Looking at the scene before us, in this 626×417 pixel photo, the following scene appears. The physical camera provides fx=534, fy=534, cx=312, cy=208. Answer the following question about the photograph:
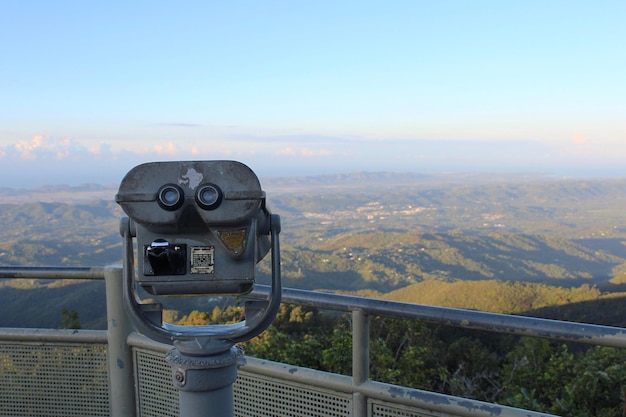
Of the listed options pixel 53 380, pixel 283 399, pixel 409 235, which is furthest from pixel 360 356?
pixel 409 235

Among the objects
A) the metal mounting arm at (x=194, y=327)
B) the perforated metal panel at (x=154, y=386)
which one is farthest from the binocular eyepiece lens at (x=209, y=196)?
the perforated metal panel at (x=154, y=386)

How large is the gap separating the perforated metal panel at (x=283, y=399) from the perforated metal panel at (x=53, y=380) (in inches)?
33.1

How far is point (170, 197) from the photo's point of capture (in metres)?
1.59

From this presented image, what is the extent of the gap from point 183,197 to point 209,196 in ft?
0.25

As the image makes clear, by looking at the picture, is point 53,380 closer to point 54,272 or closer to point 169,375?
point 54,272

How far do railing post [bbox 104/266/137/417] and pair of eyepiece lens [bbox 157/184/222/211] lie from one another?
1.33m

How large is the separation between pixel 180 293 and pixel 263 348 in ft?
13.7

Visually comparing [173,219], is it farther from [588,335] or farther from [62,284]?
[62,284]

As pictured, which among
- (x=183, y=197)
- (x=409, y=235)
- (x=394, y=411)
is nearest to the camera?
(x=183, y=197)

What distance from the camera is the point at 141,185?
5.28ft

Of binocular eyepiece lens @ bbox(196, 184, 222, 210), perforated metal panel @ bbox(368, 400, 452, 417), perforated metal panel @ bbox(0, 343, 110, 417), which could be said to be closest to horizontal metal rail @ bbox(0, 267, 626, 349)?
perforated metal panel @ bbox(368, 400, 452, 417)

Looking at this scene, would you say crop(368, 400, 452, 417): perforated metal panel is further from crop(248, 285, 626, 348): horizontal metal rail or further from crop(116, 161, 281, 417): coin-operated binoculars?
crop(116, 161, 281, 417): coin-operated binoculars

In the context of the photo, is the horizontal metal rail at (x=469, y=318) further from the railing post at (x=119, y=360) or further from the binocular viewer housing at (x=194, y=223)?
the railing post at (x=119, y=360)

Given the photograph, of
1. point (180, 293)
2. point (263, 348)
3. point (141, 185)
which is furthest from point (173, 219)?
point (263, 348)
